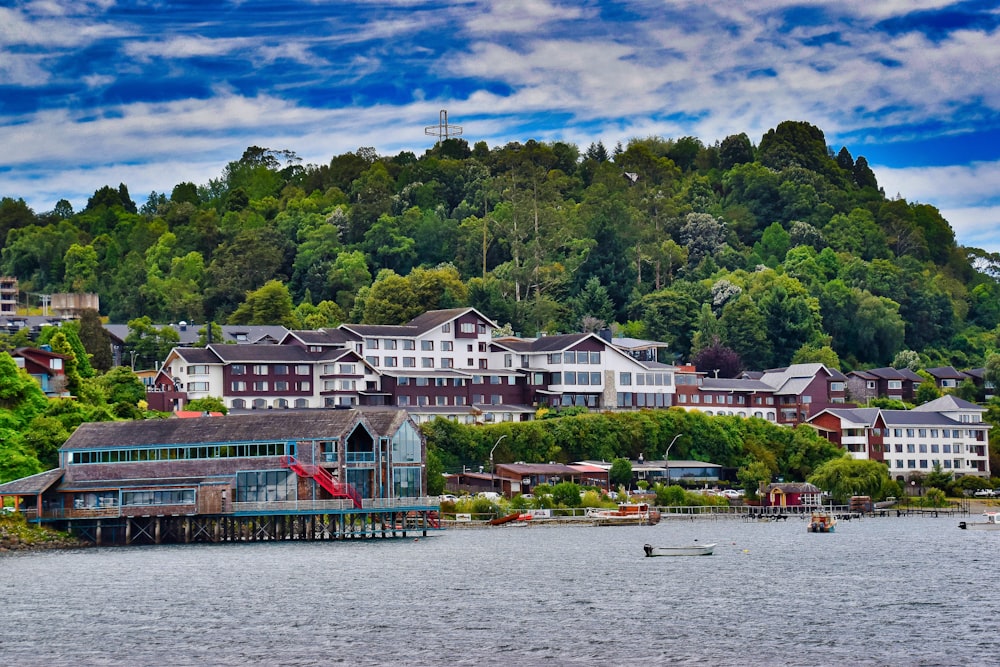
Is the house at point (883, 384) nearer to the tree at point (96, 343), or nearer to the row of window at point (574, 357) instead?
the row of window at point (574, 357)

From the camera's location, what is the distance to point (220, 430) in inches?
3612

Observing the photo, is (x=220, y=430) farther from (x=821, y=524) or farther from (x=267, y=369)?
(x=821, y=524)

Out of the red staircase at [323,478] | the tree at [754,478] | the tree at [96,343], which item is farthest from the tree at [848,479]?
the tree at [96,343]

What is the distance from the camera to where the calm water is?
47.5m

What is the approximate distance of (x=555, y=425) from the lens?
119875 mm

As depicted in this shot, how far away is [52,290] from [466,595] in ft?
491

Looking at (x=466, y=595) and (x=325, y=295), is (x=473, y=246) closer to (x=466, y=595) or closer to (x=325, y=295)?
(x=325, y=295)

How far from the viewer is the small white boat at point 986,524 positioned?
341ft

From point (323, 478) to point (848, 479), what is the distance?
48922 millimetres

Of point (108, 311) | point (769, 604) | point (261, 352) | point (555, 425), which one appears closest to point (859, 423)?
point (555, 425)

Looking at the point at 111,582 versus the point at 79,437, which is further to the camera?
the point at 79,437

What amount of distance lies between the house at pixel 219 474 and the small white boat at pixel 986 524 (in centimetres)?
3727

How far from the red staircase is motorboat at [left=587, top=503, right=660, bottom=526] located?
22206 millimetres

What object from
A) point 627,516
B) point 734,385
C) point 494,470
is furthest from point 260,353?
point 734,385
